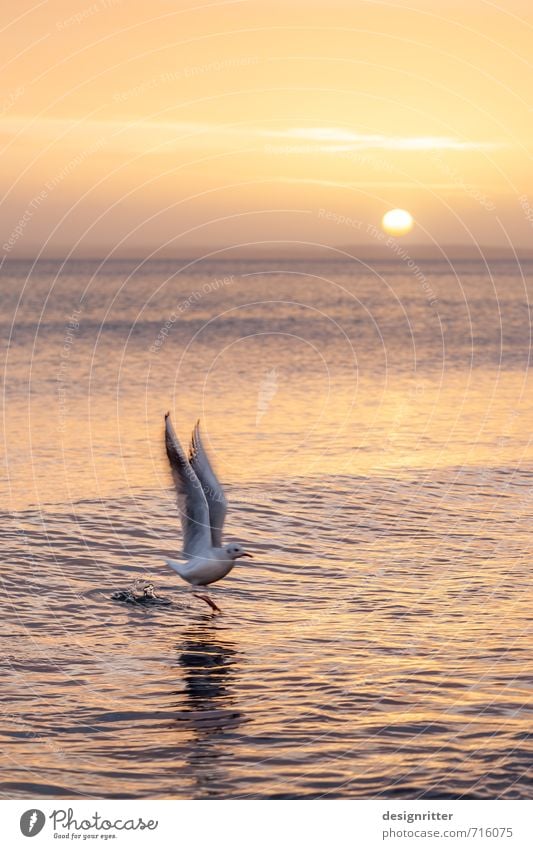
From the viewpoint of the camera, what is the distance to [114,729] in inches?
699

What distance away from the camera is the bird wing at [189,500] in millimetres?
20562

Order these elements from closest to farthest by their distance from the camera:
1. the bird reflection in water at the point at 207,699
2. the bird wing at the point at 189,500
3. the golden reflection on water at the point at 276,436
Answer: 1. the bird reflection in water at the point at 207,699
2. the bird wing at the point at 189,500
3. the golden reflection on water at the point at 276,436

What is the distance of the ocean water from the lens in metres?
16.9

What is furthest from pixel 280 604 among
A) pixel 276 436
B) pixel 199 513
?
pixel 276 436

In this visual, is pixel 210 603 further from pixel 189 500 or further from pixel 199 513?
pixel 189 500

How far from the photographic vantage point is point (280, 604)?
2336 centimetres

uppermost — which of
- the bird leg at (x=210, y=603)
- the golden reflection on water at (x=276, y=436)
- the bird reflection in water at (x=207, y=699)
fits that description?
the golden reflection on water at (x=276, y=436)

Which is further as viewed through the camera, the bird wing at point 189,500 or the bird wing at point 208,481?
the bird wing at point 208,481

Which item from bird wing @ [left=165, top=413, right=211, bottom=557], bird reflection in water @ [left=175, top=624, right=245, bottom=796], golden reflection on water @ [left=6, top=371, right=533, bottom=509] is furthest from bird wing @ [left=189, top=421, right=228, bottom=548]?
golden reflection on water @ [left=6, top=371, right=533, bottom=509]

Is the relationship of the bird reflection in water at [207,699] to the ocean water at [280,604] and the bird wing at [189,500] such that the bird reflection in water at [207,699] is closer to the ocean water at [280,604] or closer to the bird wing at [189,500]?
the ocean water at [280,604]

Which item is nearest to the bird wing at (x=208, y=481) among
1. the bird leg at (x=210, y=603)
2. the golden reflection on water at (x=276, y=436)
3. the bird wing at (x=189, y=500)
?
the bird wing at (x=189, y=500)

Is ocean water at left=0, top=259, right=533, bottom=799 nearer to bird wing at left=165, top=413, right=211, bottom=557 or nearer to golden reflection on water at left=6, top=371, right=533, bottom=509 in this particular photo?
golden reflection on water at left=6, top=371, right=533, bottom=509

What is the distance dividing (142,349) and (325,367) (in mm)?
18677

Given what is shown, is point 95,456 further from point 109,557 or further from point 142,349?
point 142,349
